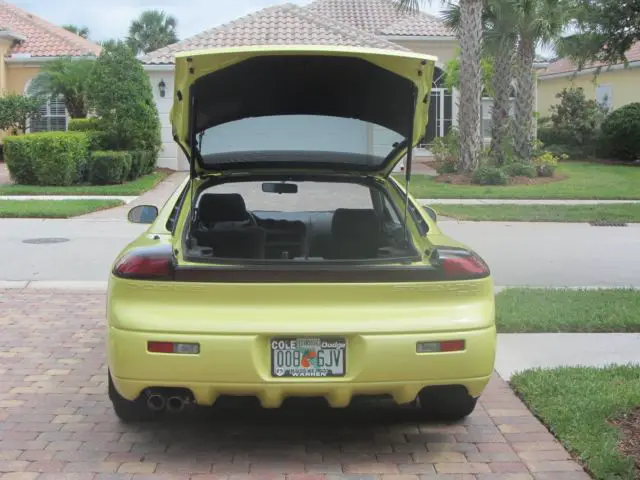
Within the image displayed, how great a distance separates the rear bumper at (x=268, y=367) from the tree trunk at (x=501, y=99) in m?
19.5

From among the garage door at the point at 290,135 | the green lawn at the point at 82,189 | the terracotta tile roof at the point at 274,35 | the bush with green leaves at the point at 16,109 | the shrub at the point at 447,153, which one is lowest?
the green lawn at the point at 82,189

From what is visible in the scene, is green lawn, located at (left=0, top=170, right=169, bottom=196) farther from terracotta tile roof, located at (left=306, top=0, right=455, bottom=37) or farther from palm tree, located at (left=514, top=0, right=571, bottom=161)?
terracotta tile roof, located at (left=306, top=0, right=455, bottom=37)

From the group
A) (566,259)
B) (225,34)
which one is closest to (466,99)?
(225,34)

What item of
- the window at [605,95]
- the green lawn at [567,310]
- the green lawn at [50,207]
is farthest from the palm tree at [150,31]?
the green lawn at [567,310]

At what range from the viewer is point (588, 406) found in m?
4.81

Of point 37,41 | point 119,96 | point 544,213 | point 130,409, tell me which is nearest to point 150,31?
point 37,41

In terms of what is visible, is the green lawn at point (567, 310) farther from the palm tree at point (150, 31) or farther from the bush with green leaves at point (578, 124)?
the palm tree at point (150, 31)

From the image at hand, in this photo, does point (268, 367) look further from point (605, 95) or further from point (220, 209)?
point (605, 95)

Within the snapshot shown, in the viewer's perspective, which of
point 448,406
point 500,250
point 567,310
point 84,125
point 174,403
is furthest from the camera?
point 84,125

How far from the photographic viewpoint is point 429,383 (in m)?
4.08

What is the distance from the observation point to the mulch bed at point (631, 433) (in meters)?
4.16

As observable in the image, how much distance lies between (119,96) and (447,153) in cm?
923

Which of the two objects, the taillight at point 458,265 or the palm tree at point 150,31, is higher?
the palm tree at point 150,31

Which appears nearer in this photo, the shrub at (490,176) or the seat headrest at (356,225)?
the seat headrest at (356,225)
